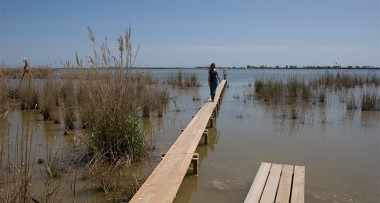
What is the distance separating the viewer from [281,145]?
245 inches

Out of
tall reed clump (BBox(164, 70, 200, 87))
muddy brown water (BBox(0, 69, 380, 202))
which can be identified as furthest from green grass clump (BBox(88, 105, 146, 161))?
tall reed clump (BBox(164, 70, 200, 87))

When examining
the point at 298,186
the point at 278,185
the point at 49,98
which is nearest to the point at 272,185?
the point at 278,185

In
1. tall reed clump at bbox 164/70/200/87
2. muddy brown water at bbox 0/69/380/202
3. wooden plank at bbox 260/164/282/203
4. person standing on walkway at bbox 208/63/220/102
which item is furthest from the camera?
tall reed clump at bbox 164/70/200/87

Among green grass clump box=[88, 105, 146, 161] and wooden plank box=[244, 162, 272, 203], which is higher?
green grass clump box=[88, 105, 146, 161]

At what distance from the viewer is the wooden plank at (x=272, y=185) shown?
3.24m

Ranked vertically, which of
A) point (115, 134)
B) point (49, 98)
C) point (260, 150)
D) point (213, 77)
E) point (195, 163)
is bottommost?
point (260, 150)

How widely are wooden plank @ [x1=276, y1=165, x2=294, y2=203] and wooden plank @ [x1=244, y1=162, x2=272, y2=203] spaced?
0.19 metres

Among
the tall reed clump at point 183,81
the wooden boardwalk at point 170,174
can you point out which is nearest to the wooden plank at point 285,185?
the wooden boardwalk at point 170,174

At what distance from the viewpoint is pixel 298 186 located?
139 inches

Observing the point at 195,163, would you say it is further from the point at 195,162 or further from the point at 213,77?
the point at 213,77

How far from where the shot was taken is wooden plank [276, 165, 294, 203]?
3225 millimetres

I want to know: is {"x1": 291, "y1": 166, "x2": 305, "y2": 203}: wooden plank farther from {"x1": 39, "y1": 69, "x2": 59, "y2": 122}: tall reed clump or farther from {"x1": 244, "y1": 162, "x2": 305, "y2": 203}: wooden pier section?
{"x1": 39, "y1": 69, "x2": 59, "y2": 122}: tall reed clump

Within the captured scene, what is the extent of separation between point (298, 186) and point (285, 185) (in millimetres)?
142

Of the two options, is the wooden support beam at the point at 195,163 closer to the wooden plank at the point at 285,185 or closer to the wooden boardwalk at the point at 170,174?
the wooden boardwalk at the point at 170,174
